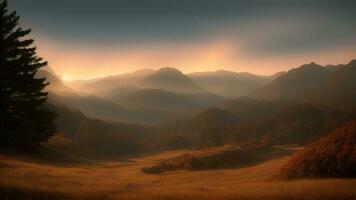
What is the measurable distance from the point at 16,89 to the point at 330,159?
23.3 metres

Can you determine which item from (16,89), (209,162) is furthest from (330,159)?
(16,89)

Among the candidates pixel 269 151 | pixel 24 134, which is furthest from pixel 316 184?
pixel 269 151

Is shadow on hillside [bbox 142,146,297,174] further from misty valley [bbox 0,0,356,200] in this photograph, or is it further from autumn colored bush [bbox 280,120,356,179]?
autumn colored bush [bbox 280,120,356,179]

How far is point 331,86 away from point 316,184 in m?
157

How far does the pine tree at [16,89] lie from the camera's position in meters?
27.8

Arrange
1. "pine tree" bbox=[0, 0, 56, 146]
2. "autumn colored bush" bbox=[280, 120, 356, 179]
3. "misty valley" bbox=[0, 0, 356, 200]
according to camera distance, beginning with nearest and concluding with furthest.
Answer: "misty valley" bbox=[0, 0, 356, 200]
"autumn colored bush" bbox=[280, 120, 356, 179]
"pine tree" bbox=[0, 0, 56, 146]

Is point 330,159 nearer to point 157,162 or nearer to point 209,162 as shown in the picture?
point 209,162

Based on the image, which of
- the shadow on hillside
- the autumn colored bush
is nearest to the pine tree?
the shadow on hillside

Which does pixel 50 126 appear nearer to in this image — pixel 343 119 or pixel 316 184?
pixel 316 184

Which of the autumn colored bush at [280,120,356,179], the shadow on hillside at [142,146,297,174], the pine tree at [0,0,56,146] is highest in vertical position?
the pine tree at [0,0,56,146]

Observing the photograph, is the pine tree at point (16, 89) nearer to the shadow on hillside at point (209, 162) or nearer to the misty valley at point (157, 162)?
the misty valley at point (157, 162)

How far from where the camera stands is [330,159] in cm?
1794

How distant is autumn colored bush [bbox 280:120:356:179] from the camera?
17.0 m

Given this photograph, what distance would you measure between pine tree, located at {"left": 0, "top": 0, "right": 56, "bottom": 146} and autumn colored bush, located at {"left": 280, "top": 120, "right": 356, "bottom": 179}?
20.2 meters
